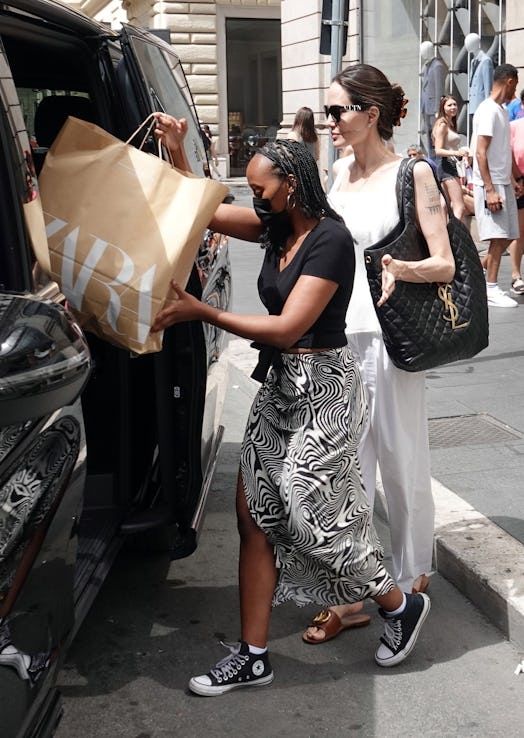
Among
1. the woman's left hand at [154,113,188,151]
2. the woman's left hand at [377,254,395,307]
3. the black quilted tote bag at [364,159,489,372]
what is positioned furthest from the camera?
the black quilted tote bag at [364,159,489,372]

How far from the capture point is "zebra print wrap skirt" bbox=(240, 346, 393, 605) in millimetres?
3271

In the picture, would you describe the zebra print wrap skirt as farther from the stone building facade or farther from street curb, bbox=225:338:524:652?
the stone building facade

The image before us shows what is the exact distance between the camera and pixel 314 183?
3232mm

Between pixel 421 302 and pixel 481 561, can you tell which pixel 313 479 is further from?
pixel 481 561

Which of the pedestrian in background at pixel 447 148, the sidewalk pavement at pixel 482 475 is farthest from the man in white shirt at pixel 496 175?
the pedestrian in background at pixel 447 148

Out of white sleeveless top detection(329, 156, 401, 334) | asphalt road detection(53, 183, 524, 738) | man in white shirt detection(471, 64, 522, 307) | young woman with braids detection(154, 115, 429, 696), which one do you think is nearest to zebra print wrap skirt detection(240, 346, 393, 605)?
young woman with braids detection(154, 115, 429, 696)

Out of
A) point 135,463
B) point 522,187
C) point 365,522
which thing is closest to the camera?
point 365,522

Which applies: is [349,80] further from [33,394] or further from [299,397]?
[33,394]

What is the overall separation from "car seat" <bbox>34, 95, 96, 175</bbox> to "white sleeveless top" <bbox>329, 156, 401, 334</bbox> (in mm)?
1080

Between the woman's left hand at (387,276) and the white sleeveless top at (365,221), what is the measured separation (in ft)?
0.62

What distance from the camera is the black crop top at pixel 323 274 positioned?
10.4ft

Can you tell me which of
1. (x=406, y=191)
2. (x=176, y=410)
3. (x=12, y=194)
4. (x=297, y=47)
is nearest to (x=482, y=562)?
(x=176, y=410)

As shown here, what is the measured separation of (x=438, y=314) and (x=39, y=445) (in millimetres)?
1770

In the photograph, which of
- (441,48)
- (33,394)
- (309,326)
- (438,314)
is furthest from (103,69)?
(441,48)
